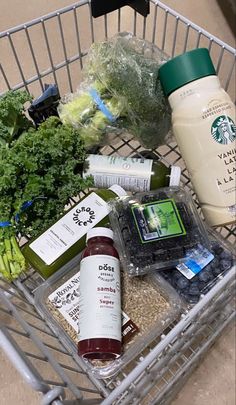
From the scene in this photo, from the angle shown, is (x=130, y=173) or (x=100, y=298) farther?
(x=130, y=173)

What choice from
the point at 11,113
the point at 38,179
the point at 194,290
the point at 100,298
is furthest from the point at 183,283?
the point at 11,113

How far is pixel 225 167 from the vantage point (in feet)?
1.98

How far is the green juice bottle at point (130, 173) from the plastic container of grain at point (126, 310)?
15 centimetres

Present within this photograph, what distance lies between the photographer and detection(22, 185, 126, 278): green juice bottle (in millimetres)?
620

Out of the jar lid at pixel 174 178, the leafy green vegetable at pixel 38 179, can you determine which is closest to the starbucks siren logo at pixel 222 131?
the jar lid at pixel 174 178

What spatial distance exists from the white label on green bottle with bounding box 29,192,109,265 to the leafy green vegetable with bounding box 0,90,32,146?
0.16 meters

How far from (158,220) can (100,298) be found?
0.14 metres

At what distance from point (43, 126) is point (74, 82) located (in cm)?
46

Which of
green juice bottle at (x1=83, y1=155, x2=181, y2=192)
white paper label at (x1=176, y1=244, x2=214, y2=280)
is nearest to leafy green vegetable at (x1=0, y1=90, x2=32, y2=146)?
green juice bottle at (x1=83, y1=155, x2=181, y2=192)

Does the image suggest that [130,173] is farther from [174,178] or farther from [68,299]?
[68,299]

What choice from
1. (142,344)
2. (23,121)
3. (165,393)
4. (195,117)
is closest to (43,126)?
(23,121)

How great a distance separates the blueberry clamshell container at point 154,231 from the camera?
601 millimetres

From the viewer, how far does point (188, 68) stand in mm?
600

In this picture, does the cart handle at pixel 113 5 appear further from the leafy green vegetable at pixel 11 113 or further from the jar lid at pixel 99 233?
the jar lid at pixel 99 233
